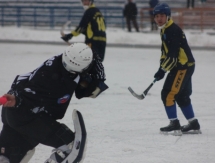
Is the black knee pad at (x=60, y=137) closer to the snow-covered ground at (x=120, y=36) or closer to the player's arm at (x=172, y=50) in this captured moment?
the player's arm at (x=172, y=50)

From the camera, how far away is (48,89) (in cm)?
413

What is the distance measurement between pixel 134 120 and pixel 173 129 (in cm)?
91

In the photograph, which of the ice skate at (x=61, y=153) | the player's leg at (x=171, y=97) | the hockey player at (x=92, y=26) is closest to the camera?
the ice skate at (x=61, y=153)

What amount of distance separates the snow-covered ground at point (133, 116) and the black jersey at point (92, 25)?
3.28 ft

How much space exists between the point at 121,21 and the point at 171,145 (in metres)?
18.1

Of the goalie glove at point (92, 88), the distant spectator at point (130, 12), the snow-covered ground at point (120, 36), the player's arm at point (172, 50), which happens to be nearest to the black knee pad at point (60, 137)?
the goalie glove at point (92, 88)

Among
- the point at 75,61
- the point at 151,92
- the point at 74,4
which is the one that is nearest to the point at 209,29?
the point at 74,4

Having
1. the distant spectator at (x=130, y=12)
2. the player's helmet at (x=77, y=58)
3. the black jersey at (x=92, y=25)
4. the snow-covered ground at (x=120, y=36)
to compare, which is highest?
the player's helmet at (x=77, y=58)

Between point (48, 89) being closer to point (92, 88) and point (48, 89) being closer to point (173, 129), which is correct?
point (92, 88)

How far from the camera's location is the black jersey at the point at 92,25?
9.24 m

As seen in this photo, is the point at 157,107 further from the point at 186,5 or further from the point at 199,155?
the point at 186,5

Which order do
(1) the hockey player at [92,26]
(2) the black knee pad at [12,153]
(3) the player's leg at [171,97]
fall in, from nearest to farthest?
(2) the black knee pad at [12,153] → (3) the player's leg at [171,97] → (1) the hockey player at [92,26]

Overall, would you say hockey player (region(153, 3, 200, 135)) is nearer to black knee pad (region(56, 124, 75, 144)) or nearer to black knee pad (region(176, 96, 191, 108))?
black knee pad (region(176, 96, 191, 108))

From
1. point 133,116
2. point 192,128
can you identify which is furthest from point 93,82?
point 133,116
